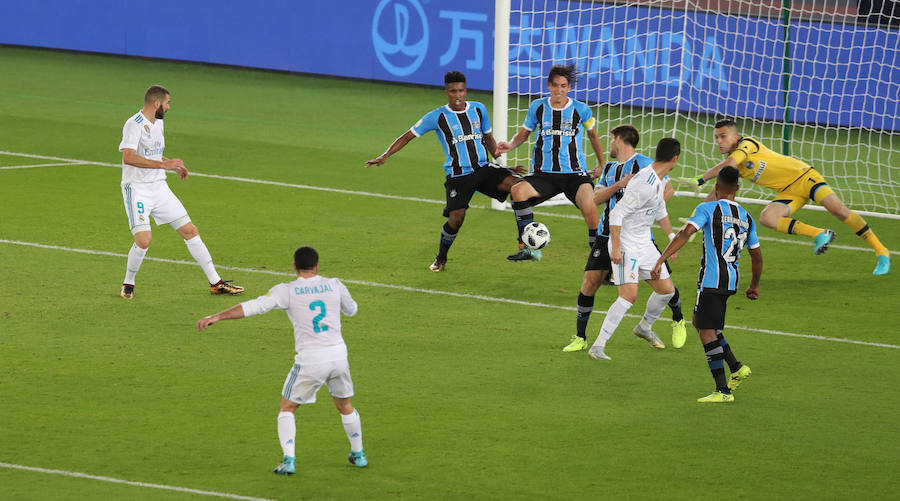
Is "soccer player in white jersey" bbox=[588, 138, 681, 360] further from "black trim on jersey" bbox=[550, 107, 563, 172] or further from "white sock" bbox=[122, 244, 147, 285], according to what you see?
"white sock" bbox=[122, 244, 147, 285]

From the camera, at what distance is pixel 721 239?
29.7 feet

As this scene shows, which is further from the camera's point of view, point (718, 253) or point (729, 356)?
point (729, 356)

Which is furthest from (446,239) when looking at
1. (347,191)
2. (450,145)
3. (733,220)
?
(733,220)

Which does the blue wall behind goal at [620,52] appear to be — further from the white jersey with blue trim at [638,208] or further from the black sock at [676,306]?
the white jersey with blue trim at [638,208]

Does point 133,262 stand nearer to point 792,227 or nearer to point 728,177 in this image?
point 728,177

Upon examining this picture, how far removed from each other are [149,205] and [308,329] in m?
4.68

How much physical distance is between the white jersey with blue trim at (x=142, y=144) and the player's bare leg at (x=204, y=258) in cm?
53

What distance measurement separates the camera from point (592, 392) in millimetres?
9398

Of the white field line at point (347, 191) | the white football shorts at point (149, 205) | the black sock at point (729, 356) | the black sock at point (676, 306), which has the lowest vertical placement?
the white field line at point (347, 191)

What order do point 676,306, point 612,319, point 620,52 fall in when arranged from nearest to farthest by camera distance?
point 612,319 → point 676,306 → point 620,52

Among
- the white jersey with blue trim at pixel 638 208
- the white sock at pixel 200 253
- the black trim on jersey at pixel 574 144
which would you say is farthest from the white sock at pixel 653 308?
the white sock at pixel 200 253

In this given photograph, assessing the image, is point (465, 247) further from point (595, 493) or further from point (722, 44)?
point (722, 44)

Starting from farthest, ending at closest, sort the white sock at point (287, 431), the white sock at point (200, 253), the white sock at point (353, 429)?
the white sock at point (200, 253) < the white sock at point (353, 429) < the white sock at point (287, 431)

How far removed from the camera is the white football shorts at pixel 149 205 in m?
11.6
